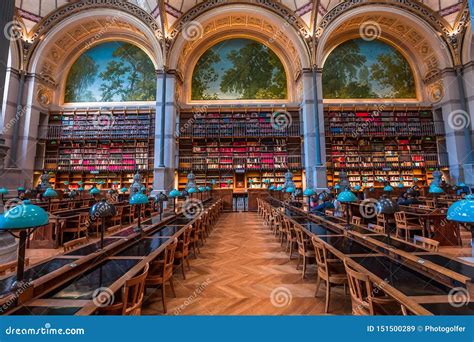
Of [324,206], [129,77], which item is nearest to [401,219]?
[324,206]

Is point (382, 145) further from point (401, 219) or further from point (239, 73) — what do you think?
point (239, 73)

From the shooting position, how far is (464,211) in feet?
4.97

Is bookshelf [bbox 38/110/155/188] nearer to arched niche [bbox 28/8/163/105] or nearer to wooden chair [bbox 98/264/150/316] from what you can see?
arched niche [bbox 28/8/163/105]

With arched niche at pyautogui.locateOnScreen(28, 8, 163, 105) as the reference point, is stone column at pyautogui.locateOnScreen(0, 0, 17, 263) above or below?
below

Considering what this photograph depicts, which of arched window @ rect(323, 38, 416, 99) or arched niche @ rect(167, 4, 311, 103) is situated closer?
A: arched niche @ rect(167, 4, 311, 103)

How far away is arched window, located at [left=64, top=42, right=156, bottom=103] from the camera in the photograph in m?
13.3

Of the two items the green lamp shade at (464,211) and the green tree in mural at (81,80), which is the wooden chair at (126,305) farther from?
the green tree in mural at (81,80)

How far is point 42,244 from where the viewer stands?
5.29 m

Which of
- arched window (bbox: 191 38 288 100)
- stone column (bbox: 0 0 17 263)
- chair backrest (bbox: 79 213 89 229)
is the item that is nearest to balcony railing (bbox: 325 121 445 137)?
arched window (bbox: 191 38 288 100)

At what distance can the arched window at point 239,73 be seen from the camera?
1323 centimetres

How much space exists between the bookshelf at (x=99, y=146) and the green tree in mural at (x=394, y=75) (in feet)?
42.7

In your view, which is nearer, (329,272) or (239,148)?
(329,272)

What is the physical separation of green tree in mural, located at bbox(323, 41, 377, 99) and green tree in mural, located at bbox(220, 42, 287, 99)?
8.35 feet

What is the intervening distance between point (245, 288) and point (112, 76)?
565 inches
